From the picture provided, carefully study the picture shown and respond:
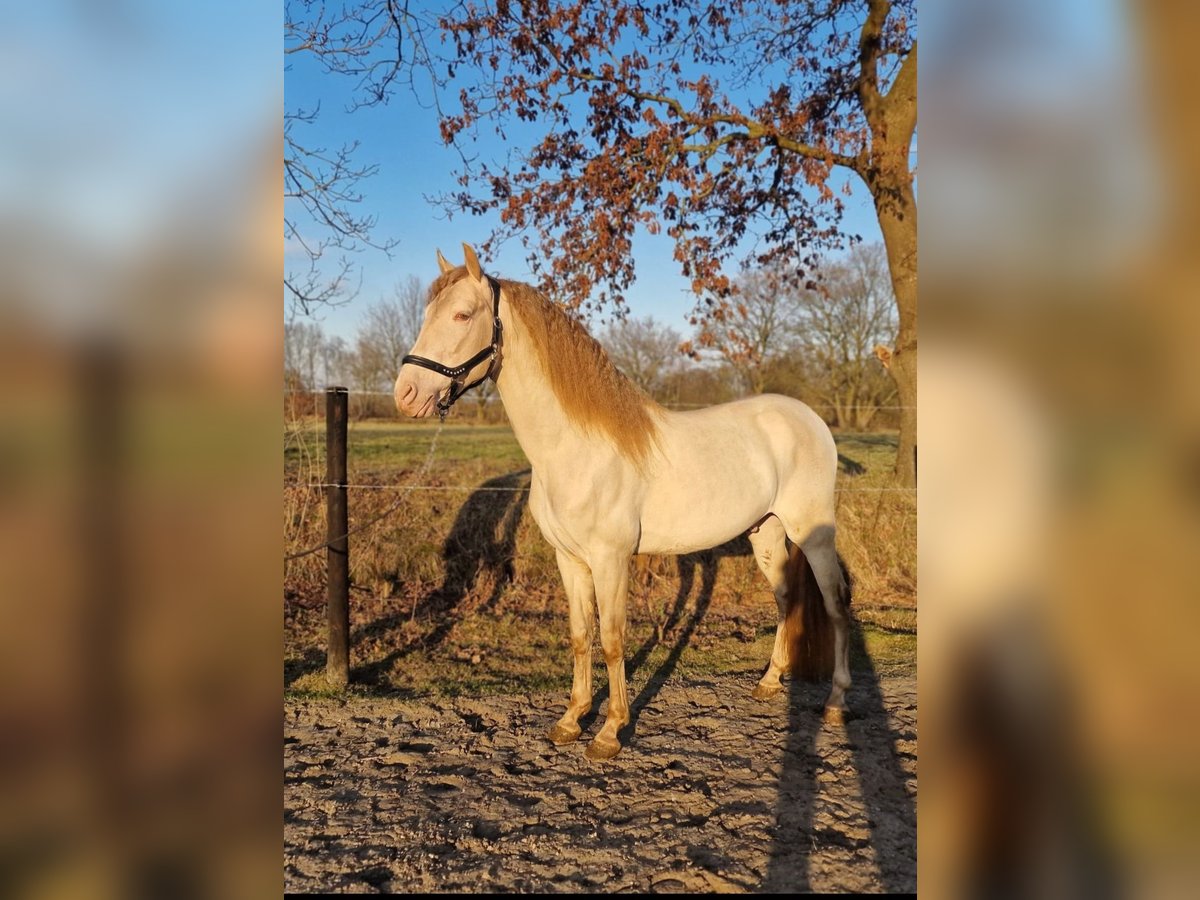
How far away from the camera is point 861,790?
255 centimetres

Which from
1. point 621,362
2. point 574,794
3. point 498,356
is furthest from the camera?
point 621,362

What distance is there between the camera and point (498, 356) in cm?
276

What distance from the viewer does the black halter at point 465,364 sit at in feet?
8.44

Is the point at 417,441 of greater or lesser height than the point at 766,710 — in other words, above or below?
above

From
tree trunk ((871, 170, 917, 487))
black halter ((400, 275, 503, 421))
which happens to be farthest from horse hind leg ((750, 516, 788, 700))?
tree trunk ((871, 170, 917, 487))

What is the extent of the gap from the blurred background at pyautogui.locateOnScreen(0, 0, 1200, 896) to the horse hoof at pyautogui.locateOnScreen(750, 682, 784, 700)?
3.15 meters

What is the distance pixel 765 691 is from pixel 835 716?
0.44 m

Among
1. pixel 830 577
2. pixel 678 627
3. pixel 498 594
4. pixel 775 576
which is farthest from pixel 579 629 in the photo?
pixel 498 594

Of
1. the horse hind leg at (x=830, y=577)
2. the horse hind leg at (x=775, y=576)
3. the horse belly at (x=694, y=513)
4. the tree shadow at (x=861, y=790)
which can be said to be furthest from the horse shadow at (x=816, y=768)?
the horse belly at (x=694, y=513)
